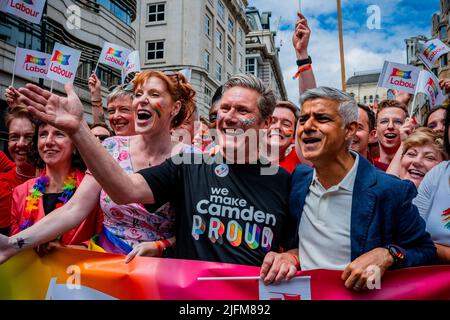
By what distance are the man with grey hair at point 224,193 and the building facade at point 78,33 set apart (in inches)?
493

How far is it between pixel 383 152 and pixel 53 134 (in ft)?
10.1

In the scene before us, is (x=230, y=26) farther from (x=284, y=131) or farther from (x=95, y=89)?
(x=284, y=131)

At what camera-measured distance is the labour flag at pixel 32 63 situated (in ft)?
24.8

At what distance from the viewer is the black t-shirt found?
7.30ft

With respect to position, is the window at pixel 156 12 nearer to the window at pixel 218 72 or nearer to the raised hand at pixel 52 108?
the window at pixel 218 72

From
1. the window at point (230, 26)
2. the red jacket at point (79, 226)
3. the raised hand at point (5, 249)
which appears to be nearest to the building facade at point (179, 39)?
the window at point (230, 26)

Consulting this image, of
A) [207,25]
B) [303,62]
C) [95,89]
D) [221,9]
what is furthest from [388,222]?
[221,9]

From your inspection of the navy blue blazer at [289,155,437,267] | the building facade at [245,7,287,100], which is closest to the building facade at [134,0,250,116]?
the building facade at [245,7,287,100]

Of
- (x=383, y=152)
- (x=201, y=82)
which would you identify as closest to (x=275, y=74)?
(x=201, y=82)

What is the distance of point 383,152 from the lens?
13.8 ft

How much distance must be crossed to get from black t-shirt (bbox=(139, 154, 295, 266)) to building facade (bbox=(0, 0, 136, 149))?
12546 millimetres

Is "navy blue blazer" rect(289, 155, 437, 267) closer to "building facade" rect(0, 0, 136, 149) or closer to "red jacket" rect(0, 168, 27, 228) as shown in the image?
"red jacket" rect(0, 168, 27, 228)
